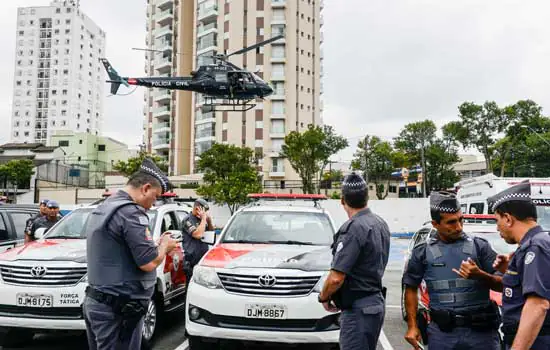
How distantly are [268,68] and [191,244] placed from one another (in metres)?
53.9

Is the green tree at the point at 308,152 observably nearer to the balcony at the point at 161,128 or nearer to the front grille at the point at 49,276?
the balcony at the point at 161,128

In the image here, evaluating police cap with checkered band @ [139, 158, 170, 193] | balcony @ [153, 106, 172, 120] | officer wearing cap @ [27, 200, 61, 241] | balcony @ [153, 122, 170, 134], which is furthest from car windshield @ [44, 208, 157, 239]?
balcony @ [153, 106, 172, 120]

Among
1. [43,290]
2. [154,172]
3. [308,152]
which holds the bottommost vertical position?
[43,290]

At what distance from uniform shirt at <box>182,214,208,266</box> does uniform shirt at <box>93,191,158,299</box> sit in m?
3.53

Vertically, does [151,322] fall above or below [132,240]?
below

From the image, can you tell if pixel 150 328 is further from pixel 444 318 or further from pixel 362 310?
pixel 444 318

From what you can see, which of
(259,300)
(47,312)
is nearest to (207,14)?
(47,312)

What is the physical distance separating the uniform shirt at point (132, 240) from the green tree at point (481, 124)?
46662mm

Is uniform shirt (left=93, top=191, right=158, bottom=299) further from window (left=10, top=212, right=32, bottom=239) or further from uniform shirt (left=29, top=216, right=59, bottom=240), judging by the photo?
window (left=10, top=212, right=32, bottom=239)

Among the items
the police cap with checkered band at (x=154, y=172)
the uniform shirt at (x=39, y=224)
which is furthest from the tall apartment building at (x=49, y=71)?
the police cap with checkered band at (x=154, y=172)

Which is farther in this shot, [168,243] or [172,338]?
[172,338]

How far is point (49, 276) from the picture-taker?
506cm

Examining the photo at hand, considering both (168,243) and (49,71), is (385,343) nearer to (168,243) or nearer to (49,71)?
(168,243)

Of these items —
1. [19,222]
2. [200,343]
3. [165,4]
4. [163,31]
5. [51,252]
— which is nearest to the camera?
[200,343]
